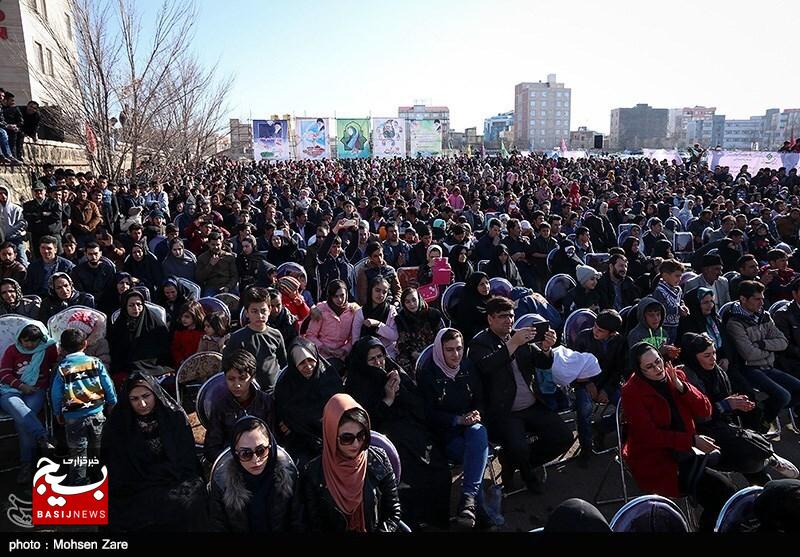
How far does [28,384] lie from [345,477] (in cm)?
288

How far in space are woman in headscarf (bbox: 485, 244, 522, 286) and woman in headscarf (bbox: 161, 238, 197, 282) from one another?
3805 millimetres

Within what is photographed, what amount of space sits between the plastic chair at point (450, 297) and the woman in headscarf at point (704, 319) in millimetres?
2247

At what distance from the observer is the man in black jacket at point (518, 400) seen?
3727mm

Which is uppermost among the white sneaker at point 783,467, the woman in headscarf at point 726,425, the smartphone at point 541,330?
the smartphone at point 541,330

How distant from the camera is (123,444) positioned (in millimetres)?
3094

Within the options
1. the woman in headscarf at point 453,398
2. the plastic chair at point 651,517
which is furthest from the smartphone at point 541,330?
the plastic chair at point 651,517

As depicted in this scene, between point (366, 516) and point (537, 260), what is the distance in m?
5.83

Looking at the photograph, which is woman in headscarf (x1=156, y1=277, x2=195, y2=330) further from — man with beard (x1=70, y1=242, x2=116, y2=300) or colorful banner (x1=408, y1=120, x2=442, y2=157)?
colorful banner (x1=408, y1=120, x2=442, y2=157)

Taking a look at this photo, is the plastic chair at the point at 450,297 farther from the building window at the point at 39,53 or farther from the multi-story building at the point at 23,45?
the building window at the point at 39,53

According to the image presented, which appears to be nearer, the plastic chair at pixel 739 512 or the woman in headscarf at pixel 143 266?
the plastic chair at pixel 739 512

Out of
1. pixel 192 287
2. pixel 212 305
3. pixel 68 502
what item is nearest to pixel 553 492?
pixel 68 502

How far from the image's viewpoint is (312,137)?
1302 inches

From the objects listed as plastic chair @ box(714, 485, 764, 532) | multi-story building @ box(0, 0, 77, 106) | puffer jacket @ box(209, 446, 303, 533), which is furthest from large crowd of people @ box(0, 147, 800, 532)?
multi-story building @ box(0, 0, 77, 106)

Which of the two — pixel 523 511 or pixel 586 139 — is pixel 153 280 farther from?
pixel 586 139
